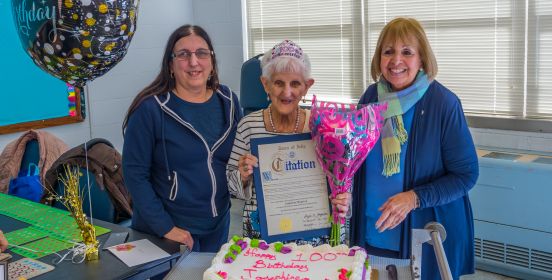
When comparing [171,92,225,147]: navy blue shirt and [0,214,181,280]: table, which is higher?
[171,92,225,147]: navy blue shirt

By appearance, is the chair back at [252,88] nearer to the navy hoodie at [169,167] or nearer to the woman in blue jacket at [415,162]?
the navy hoodie at [169,167]

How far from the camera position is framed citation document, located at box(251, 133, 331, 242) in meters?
1.73

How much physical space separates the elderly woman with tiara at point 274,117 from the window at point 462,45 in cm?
218

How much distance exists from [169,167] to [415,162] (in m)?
0.91


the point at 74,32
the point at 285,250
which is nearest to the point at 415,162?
the point at 285,250

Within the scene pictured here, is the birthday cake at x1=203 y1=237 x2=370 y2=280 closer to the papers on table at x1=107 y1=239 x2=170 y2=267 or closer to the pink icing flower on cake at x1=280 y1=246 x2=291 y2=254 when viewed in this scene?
the pink icing flower on cake at x1=280 y1=246 x2=291 y2=254

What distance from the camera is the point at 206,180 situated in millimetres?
2186

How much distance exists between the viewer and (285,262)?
1.57 m

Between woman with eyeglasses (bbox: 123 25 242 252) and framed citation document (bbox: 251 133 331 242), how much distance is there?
1.59 feet

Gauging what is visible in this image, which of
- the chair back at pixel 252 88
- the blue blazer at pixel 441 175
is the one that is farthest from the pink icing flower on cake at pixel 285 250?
the chair back at pixel 252 88

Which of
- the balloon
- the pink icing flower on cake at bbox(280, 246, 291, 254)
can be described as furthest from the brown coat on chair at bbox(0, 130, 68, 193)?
the pink icing flower on cake at bbox(280, 246, 291, 254)

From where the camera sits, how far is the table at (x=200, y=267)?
161cm

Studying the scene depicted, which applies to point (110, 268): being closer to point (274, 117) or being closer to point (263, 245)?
point (263, 245)

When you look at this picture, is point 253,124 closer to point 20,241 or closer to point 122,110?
point 20,241
